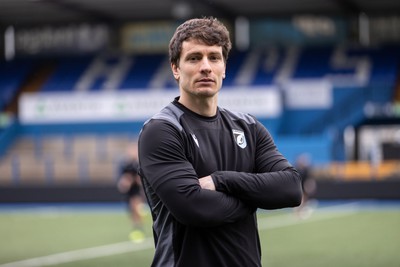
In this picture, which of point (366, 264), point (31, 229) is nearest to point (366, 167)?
point (31, 229)

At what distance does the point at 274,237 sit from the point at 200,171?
15710 mm

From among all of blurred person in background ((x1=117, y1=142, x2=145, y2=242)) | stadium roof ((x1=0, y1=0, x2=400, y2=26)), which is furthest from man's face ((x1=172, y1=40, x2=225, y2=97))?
stadium roof ((x1=0, y1=0, x2=400, y2=26))

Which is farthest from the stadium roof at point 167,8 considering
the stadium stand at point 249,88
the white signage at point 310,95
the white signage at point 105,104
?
the white signage at point 105,104

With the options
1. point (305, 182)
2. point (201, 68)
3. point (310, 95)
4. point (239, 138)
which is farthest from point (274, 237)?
point (310, 95)

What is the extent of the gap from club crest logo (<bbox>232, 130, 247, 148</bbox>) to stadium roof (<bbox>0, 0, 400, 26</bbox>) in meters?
34.3

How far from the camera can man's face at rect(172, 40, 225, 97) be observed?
4.36 meters

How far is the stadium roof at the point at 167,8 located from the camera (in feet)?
130

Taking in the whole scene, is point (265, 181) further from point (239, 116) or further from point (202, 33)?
point (202, 33)

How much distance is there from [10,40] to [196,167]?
144 feet

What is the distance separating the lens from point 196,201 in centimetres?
434

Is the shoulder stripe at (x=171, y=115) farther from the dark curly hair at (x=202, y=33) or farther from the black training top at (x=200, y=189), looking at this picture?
the dark curly hair at (x=202, y=33)

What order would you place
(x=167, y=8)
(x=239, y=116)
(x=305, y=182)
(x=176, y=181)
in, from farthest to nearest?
(x=167, y=8) < (x=305, y=182) < (x=239, y=116) < (x=176, y=181)

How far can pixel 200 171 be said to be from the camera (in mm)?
4445

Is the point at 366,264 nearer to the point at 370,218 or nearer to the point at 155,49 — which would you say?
the point at 370,218
